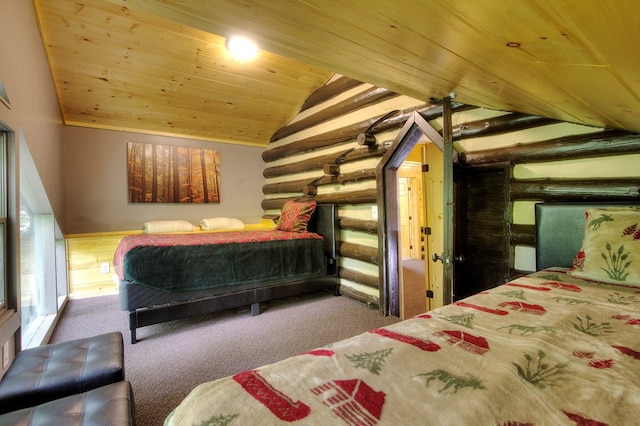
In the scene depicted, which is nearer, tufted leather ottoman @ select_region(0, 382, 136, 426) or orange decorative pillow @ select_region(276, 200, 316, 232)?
tufted leather ottoman @ select_region(0, 382, 136, 426)

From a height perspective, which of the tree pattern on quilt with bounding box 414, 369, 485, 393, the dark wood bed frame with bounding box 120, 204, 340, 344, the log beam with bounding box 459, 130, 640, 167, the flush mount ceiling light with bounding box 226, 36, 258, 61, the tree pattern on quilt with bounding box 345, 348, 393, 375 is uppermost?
the flush mount ceiling light with bounding box 226, 36, 258, 61

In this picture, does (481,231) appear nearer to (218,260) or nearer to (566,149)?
(566,149)

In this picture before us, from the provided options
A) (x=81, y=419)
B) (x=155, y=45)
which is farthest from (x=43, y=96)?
(x=81, y=419)

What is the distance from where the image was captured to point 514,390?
66 cm

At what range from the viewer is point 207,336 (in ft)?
9.05

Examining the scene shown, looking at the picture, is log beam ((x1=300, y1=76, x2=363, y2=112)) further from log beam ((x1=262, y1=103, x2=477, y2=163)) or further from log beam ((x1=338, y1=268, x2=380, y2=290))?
log beam ((x1=338, y1=268, x2=380, y2=290))

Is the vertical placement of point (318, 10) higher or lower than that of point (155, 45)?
lower

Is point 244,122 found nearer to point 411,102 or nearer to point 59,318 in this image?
point 411,102

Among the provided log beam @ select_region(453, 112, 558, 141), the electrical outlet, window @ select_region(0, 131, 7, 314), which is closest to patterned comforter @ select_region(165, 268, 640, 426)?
log beam @ select_region(453, 112, 558, 141)

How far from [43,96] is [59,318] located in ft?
7.61

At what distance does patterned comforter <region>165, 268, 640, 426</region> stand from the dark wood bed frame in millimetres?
2476

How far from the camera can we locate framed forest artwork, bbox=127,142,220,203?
451cm

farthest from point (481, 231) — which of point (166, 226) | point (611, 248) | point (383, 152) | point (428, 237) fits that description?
point (166, 226)

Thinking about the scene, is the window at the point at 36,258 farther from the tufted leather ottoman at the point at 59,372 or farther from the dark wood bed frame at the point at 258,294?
the tufted leather ottoman at the point at 59,372
